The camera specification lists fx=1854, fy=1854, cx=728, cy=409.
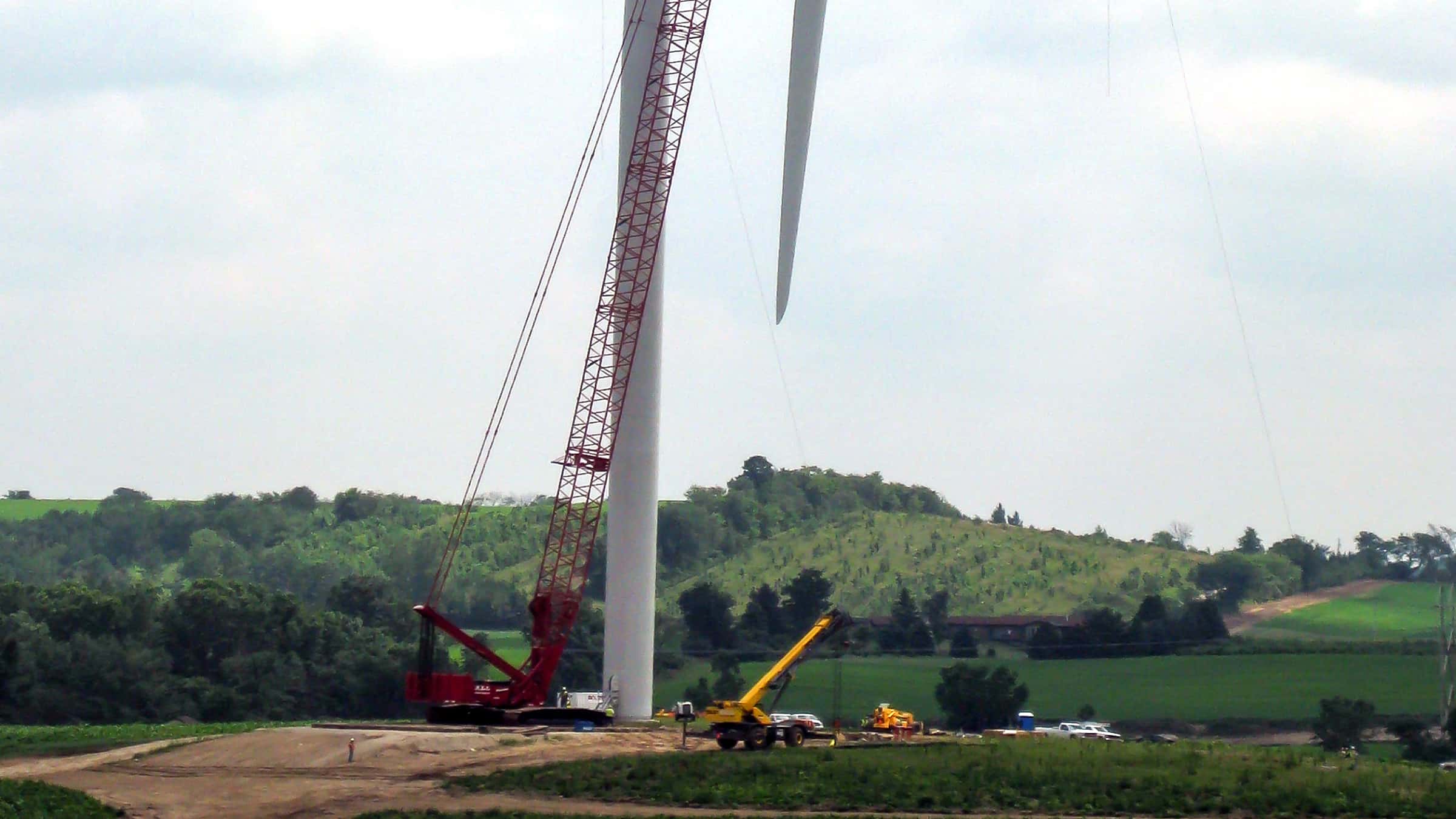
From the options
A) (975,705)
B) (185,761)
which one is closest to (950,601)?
(975,705)

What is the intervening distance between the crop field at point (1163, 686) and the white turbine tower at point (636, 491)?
3183 cm

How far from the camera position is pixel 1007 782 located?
165 feet

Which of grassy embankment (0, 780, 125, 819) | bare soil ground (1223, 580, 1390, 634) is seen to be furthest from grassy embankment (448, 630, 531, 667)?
grassy embankment (0, 780, 125, 819)

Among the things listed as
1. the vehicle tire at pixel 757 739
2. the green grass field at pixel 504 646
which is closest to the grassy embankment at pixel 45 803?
the vehicle tire at pixel 757 739

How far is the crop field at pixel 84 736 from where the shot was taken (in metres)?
64.3

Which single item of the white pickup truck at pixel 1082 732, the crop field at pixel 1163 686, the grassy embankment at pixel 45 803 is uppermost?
the crop field at pixel 1163 686

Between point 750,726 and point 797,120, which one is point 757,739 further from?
point 797,120

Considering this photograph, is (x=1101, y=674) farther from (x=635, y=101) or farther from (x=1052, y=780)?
(x=1052, y=780)

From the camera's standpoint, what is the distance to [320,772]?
55844 millimetres

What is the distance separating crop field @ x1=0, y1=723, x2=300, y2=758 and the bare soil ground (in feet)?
292

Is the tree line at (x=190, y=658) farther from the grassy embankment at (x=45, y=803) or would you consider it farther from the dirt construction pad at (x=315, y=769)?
the grassy embankment at (x=45, y=803)

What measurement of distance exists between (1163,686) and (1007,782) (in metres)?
71.9

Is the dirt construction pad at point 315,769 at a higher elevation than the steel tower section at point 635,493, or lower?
lower

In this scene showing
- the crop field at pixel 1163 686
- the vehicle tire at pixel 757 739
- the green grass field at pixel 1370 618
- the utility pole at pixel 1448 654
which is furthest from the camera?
the green grass field at pixel 1370 618
